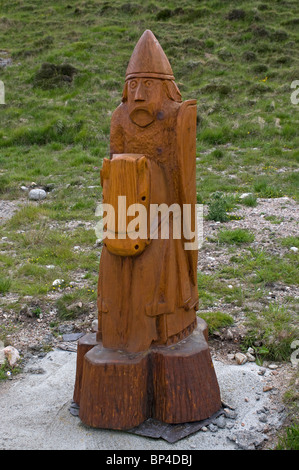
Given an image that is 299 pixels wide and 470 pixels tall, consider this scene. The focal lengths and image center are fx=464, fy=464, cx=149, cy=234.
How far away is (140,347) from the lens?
106 inches

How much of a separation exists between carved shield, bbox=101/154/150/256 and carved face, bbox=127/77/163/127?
24 centimetres

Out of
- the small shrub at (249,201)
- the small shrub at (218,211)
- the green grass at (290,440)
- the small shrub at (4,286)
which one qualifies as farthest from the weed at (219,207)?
the green grass at (290,440)

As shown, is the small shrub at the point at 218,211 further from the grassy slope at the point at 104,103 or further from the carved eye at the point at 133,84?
the carved eye at the point at 133,84

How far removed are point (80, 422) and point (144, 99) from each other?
6.28 feet

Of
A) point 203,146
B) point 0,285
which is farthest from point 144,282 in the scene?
point 203,146

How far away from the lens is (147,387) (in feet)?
8.81

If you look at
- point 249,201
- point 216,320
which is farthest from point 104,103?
point 216,320

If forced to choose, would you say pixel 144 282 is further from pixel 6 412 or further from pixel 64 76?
pixel 64 76

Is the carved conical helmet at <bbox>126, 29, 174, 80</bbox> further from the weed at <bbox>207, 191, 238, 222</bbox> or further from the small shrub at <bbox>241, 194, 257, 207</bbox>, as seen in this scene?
the small shrub at <bbox>241, 194, 257, 207</bbox>

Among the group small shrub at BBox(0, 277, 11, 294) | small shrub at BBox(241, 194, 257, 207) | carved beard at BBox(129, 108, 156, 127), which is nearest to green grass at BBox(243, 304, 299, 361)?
carved beard at BBox(129, 108, 156, 127)

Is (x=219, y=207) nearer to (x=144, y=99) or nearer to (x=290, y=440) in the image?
(x=144, y=99)

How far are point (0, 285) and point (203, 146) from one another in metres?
5.42

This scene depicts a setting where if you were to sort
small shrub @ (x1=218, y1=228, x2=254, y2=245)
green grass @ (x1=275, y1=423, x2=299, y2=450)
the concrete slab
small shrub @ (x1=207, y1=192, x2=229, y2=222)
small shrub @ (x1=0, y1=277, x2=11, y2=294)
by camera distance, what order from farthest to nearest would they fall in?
small shrub @ (x1=207, y1=192, x2=229, y2=222), small shrub @ (x1=218, y1=228, x2=254, y2=245), small shrub @ (x1=0, y1=277, x2=11, y2=294), the concrete slab, green grass @ (x1=275, y1=423, x2=299, y2=450)

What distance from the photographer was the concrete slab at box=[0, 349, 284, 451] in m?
2.54
